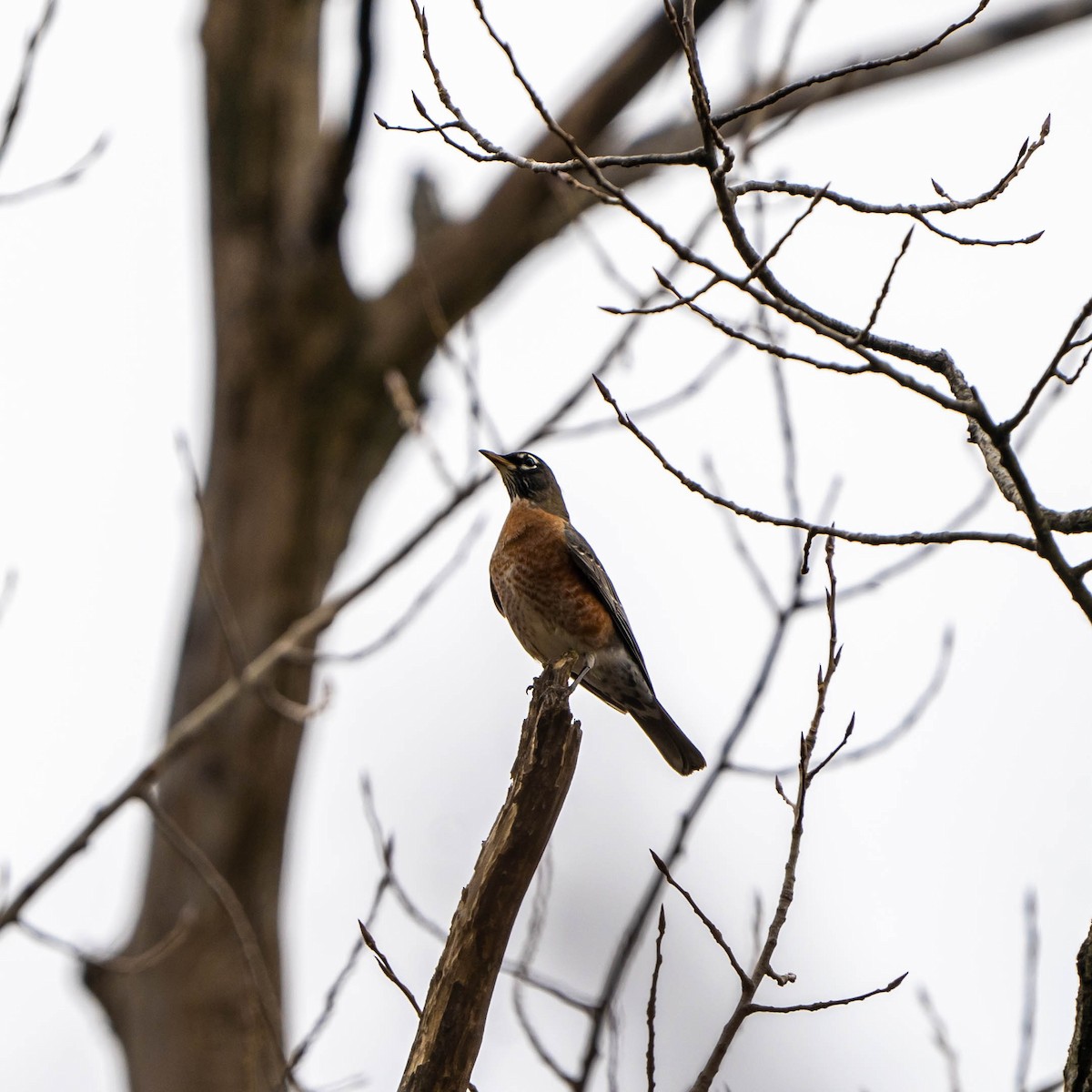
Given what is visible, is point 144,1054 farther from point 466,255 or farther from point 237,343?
point 466,255

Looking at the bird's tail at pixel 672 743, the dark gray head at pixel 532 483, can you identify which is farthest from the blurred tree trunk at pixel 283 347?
the bird's tail at pixel 672 743

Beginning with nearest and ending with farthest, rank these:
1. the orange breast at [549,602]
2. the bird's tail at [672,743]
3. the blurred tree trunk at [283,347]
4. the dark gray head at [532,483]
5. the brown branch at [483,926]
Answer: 1. the brown branch at [483,926]
2. the orange breast at [549,602]
3. the bird's tail at [672,743]
4. the dark gray head at [532,483]
5. the blurred tree trunk at [283,347]

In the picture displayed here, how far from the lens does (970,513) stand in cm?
541

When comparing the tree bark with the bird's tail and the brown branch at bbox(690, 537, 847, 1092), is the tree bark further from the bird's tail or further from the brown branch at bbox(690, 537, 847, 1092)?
the bird's tail

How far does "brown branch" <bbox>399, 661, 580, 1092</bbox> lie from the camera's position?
335 cm

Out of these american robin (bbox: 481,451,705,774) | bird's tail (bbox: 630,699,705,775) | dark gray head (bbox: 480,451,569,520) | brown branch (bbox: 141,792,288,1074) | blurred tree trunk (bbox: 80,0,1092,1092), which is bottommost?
brown branch (bbox: 141,792,288,1074)

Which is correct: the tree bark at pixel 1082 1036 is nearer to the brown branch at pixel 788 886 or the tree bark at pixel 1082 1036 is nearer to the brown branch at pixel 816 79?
the brown branch at pixel 788 886

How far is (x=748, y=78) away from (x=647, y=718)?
342cm

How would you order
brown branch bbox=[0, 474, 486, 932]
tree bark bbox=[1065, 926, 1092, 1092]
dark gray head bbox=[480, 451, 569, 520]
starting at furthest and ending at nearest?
dark gray head bbox=[480, 451, 569, 520], brown branch bbox=[0, 474, 486, 932], tree bark bbox=[1065, 926, 1092, 1092]

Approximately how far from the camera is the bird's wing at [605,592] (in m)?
6.88

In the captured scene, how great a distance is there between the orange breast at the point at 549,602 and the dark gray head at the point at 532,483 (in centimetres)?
84

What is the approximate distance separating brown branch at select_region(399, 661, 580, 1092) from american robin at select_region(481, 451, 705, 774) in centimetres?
275

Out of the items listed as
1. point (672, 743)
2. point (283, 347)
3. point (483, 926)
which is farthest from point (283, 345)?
point (483, 926)

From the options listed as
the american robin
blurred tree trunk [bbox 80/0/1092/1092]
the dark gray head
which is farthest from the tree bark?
blurred tree trunk [bbox 80/0/1092/1092]
